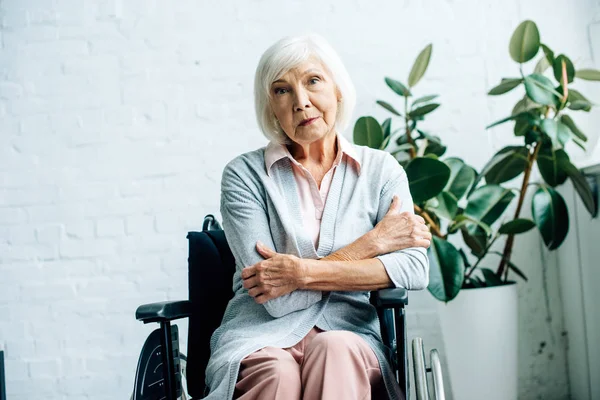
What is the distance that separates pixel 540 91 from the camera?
7.41ft

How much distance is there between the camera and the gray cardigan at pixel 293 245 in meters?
1.52

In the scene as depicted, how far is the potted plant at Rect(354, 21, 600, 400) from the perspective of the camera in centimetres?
230

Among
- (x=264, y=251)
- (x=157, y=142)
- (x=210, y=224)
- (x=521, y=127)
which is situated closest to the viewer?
(x=264, y=251)

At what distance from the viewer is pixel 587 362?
256 cm

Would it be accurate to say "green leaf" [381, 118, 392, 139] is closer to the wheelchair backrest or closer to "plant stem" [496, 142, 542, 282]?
"plant stem" [496, 142, 542, 282]

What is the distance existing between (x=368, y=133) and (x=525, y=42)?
67 centimetres

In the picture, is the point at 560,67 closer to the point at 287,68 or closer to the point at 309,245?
the point at 287,68

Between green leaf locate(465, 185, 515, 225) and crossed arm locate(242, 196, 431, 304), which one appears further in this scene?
green leaf locate(465, 185, 515, 225)

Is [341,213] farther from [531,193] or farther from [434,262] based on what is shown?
[531,193]

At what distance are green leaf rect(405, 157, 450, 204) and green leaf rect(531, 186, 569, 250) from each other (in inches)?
16.9

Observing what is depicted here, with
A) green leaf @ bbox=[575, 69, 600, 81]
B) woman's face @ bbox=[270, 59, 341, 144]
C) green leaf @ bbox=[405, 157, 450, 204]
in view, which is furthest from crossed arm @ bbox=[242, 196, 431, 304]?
green leaf @ bbox=[575, 69, 600, 81]

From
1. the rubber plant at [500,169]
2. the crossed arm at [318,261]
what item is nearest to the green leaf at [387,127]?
the rubber plant at [500,169]

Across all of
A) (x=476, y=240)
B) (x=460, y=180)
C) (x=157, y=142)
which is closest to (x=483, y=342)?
(x=476, y=240)

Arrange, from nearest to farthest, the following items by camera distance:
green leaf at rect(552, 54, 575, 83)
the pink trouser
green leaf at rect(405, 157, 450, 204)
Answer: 1. the pink trouser
2. green leaf at rect(405, 157, 450, 204)
3. green leaf at rect(552, 54, 575, 83)
